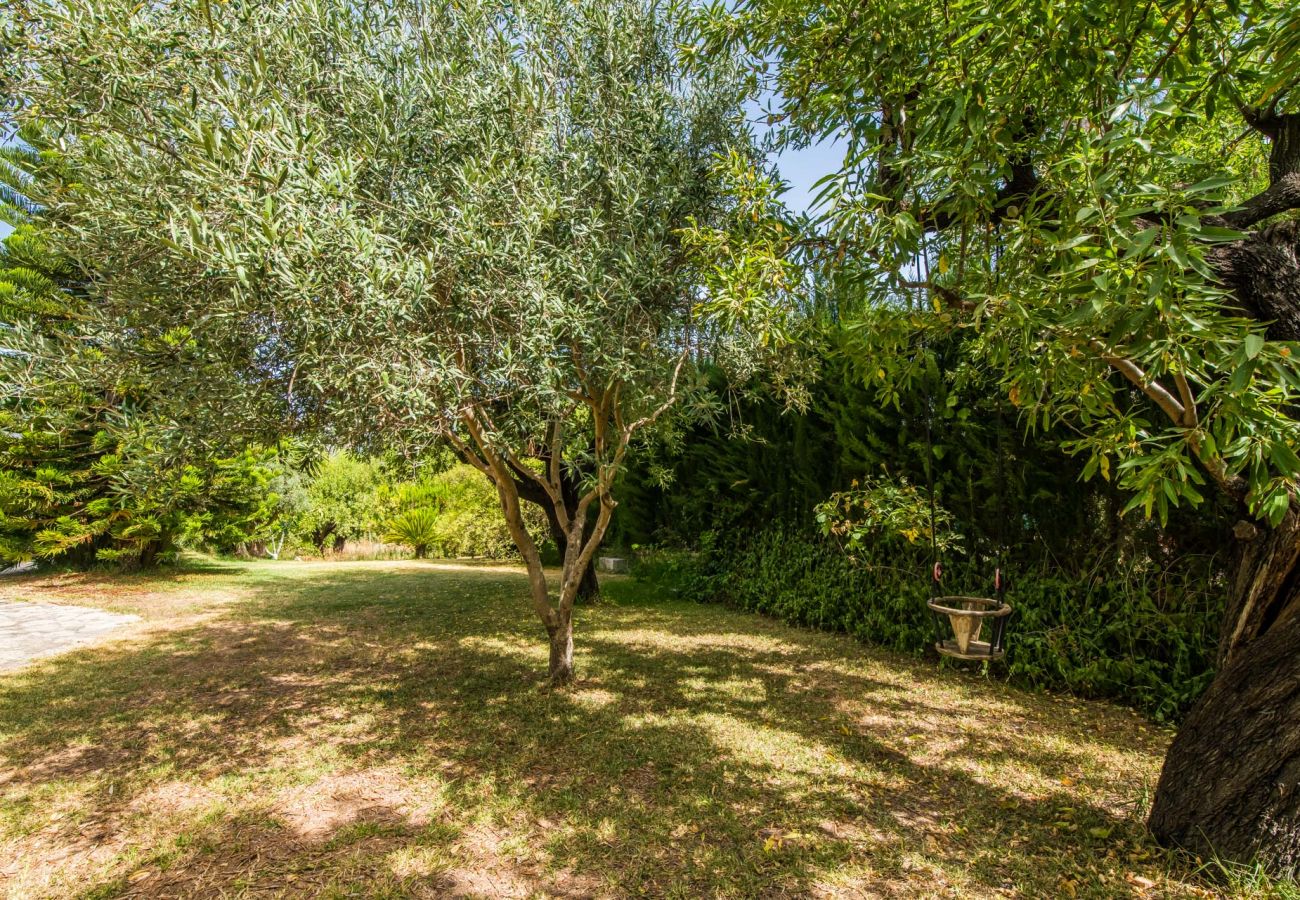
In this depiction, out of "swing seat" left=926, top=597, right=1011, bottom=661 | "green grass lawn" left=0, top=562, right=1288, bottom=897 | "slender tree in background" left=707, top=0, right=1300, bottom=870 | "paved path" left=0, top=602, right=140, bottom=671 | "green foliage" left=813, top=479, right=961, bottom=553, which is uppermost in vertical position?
"slender tree in background" left=707, top=0, right=1300, bottom=870

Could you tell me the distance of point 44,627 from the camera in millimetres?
7836

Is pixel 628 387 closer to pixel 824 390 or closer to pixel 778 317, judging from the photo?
pixel 778 317

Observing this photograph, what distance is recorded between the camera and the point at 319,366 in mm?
3145

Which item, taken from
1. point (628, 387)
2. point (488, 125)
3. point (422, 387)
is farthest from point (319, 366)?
point (628, 387)

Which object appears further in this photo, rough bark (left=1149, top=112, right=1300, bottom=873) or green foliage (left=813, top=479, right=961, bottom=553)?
green foliage (left=813, top=479, right=961, bottom=553)

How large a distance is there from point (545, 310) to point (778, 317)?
1272mm

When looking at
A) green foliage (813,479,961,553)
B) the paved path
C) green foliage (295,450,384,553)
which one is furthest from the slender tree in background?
green foliage (295,450,384,553)

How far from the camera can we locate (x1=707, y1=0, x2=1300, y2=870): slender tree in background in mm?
1928

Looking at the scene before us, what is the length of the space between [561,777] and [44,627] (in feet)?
25.9

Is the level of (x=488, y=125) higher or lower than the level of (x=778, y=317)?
higher

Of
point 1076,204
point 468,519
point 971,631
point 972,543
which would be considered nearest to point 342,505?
point 468,519

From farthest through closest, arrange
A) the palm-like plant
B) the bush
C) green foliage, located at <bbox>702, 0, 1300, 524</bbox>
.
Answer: the palm-like plant
the bush
green foliage, located at <bbox>702, 0, 1300, 524</bbox>

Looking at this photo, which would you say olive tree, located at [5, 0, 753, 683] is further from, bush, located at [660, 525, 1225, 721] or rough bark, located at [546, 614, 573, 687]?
bush, located at [660, 525, 1225, 721]

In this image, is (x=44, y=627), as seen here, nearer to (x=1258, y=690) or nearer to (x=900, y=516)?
(x=900, y=516)
